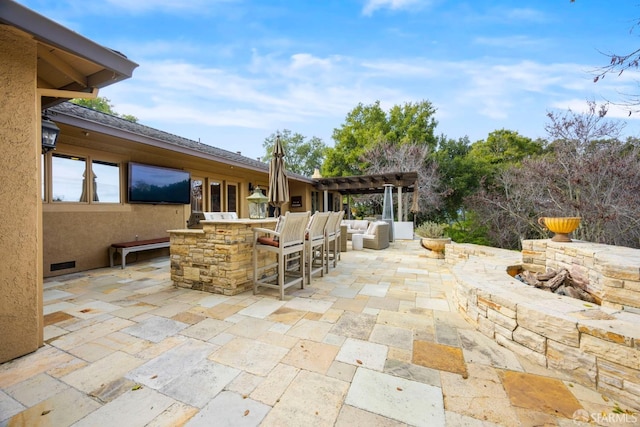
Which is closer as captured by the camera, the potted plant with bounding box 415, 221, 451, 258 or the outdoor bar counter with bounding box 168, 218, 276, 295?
the outdoor bar counter with bounding box 168, 218, 276, 295

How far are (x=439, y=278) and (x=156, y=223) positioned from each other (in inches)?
252

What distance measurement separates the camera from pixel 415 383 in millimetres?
1546

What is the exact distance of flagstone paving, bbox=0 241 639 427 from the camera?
1.30 meters

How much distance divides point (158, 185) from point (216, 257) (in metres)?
4.07

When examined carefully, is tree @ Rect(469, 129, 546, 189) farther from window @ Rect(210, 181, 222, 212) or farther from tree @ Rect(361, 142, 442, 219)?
window @ Rect(210, 181, 222, 212)

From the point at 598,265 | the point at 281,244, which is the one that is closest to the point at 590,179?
the point at 598,265

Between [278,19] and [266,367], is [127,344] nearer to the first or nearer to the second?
[266,367]

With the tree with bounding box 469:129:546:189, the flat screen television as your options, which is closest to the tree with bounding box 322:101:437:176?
the tree with bounding box 469:129:546:189

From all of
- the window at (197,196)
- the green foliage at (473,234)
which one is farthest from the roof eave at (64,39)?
the green foliage at (473,234)

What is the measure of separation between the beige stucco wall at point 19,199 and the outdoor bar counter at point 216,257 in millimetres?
1551

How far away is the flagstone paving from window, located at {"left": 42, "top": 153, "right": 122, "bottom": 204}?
9.21ft

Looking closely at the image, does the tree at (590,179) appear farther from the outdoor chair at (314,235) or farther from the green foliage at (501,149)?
the green foliage at (501,149)

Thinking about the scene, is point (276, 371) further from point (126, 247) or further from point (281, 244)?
point (126, 247)

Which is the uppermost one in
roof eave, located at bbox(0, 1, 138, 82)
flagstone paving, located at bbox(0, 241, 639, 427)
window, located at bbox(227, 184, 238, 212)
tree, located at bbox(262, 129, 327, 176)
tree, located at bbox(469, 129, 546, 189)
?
tree, located at bbox(262, 129, 327, 176)
